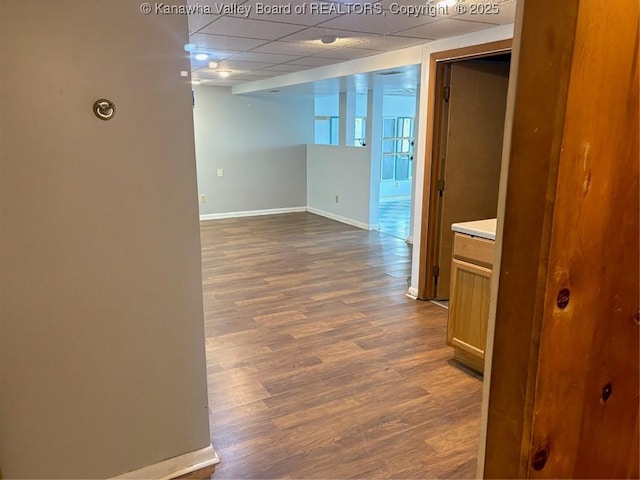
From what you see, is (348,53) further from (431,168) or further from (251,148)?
(251,148)

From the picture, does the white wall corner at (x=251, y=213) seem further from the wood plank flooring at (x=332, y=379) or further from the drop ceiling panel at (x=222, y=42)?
the drop ceiling panel at (x=222, y=42)

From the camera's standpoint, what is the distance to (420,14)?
2828mm

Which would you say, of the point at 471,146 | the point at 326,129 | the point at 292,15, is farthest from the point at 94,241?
the point at 326,129

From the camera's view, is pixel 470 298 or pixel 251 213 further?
pixel 251 213

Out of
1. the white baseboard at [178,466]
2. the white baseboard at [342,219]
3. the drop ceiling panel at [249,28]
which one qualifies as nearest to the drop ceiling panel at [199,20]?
the drop ceiling panel at [249,28]

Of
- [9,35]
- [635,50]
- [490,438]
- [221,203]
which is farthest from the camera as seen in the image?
[221,203]

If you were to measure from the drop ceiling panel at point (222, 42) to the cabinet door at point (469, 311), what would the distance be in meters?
2.32

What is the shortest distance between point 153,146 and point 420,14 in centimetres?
192

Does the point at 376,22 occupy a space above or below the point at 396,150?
above

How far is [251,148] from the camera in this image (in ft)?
26.2

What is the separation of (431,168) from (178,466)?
9.49 feet

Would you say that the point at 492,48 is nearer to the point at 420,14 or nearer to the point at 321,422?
the point at 420,14

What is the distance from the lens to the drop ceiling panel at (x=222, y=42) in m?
3.52

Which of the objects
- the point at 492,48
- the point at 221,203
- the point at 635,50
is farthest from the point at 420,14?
the point at 221,203
